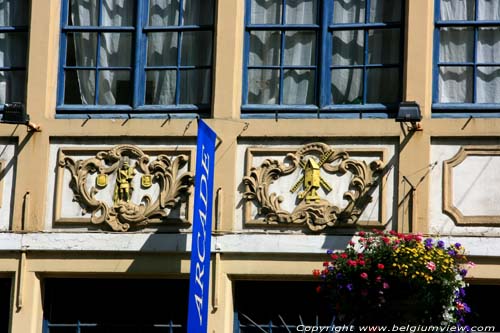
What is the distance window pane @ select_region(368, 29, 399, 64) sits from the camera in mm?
17266

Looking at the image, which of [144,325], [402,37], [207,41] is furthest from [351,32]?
[144,325]

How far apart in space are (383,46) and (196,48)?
87.9 inches

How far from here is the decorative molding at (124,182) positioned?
17.1 metres

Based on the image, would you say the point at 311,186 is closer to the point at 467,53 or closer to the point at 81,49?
the point at 467,53

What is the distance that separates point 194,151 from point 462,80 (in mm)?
3197

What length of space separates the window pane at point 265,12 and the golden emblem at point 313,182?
188cm

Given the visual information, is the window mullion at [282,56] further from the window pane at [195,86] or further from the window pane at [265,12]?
the window pane at [195,86]

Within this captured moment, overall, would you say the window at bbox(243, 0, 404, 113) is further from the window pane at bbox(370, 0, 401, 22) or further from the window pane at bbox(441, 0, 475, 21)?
the window pane at bbox(441, 0, 475, 21)

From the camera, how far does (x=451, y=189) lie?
16547mm

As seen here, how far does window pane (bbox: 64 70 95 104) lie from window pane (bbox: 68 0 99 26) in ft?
2.03

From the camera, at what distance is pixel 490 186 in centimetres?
1648

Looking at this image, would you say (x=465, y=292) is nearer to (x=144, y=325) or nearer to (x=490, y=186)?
(x=490, y=186)

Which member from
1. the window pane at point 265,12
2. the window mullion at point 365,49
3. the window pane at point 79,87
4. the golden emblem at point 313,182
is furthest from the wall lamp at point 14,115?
the window mullion at point 365,49

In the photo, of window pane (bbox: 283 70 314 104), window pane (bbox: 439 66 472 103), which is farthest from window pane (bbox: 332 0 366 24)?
window pane (bbox: 439 66 472 103)
